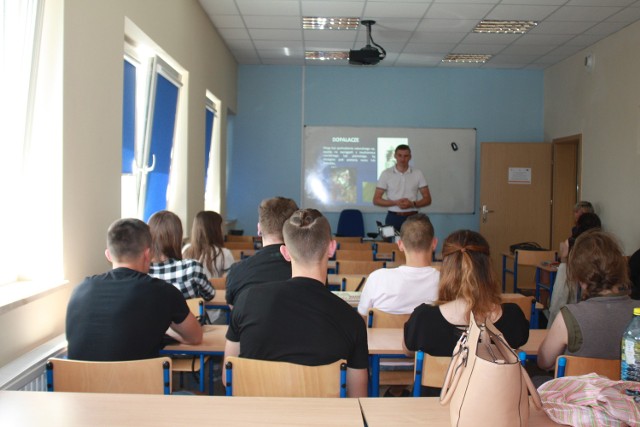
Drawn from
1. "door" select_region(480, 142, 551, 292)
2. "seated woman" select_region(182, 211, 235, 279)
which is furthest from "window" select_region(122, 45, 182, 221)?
"door" select_region(480, 142, 551, 292)

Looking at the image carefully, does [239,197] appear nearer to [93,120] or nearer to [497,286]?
[93,120]

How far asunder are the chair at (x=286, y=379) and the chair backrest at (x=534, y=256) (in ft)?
16.7

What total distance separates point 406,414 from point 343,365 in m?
0.31

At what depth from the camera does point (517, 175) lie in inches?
355

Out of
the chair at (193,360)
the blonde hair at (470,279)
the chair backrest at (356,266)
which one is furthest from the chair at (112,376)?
the chair backrest at (356,266)

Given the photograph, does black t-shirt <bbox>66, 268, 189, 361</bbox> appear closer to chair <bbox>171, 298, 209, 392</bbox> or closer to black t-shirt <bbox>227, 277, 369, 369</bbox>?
black t-shirt <bbox>227, 277, 369, 369</bbox>

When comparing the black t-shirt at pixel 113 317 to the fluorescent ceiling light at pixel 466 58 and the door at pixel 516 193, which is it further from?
the door at pixel 516 193

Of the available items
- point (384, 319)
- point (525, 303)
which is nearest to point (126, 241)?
point (384, 319)

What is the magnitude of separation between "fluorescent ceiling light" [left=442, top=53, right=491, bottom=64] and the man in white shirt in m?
1.88

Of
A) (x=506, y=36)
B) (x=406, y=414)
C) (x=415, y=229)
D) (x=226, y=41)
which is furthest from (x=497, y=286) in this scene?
(x=226, y=41)

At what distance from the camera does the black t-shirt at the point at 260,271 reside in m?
3.05

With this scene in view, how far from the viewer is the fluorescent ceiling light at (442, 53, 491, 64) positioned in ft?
28.1

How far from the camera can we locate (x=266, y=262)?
3.08 m

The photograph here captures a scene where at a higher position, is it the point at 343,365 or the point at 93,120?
the point at 93,120
